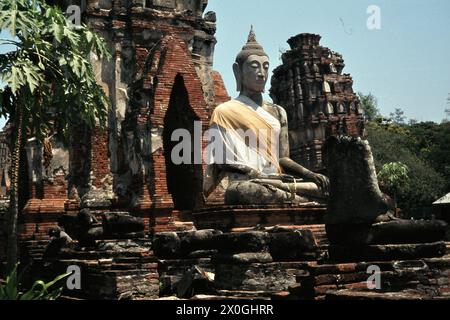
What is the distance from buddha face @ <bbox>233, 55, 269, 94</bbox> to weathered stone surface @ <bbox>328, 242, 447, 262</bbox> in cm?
583

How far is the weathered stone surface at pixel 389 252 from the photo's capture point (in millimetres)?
6848

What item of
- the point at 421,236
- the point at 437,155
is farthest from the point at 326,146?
the point at 437,155

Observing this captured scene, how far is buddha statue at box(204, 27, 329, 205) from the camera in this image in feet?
37.0

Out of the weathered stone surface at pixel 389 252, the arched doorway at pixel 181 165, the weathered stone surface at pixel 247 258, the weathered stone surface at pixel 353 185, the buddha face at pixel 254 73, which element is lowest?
the weathered stone surface at pixel 247 258

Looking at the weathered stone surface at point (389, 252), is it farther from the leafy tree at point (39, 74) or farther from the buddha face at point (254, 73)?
the buddha face at point (254, 73)

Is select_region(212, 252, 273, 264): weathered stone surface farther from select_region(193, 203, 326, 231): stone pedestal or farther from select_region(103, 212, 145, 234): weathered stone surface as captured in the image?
select_region(193, 203, 326, 231): stone pedestal

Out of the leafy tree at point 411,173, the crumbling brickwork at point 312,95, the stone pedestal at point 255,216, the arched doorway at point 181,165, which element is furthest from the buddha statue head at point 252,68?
the leafy tree at point 411,173

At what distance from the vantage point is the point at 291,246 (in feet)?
28.3

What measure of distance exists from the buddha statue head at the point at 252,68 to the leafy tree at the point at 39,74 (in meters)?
3.32

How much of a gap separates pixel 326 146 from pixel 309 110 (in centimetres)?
2383

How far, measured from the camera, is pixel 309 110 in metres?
31.0

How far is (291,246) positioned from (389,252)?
1.99 meters

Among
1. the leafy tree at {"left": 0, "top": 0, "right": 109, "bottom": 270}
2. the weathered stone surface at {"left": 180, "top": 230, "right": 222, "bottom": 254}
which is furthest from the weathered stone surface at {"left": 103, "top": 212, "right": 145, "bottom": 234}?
the leafy tree at {"left": 0, "top": 0, "right": 109, "bottom": 270}
